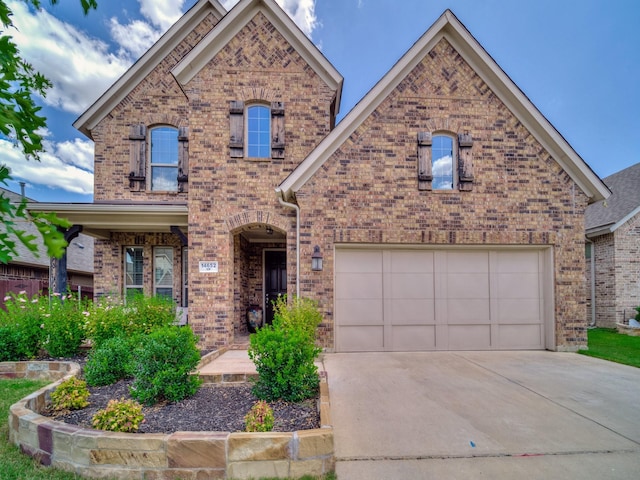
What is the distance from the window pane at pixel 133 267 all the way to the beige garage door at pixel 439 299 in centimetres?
609

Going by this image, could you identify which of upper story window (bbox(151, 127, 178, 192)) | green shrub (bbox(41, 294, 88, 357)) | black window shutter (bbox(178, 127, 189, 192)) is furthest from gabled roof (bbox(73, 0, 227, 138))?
green shrub (bbox(41, 294, 88, 357))

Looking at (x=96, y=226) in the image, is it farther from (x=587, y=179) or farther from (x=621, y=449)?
(x=587, y=179)

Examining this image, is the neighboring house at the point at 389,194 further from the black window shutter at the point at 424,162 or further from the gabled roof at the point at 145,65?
the gabled roof at the point at 145,65

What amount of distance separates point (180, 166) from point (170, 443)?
821cm

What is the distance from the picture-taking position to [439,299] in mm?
7805

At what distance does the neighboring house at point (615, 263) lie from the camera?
11.8m

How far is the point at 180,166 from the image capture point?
32.2 ft

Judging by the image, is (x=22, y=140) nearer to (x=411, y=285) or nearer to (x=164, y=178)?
(x=411, y=285)

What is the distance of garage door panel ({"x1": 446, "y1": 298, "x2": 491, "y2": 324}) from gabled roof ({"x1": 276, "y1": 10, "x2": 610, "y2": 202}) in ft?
11.6

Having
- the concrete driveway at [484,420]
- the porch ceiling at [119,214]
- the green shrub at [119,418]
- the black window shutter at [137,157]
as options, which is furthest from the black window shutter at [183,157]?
the green shrub at [119,418]

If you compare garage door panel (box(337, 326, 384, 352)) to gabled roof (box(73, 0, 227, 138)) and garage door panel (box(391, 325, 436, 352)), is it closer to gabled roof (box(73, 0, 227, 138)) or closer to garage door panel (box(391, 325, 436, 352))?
garage door panel (box(391, 325, 436, 352))

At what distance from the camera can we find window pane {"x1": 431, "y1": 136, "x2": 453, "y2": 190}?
26.0 ft

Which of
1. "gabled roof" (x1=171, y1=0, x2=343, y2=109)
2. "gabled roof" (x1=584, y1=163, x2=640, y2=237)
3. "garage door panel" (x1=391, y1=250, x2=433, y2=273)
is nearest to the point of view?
"garage door panel" (x1=391, y1=250, x2=433, y2=273)

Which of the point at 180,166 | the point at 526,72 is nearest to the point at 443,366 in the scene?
the point at 180,166
